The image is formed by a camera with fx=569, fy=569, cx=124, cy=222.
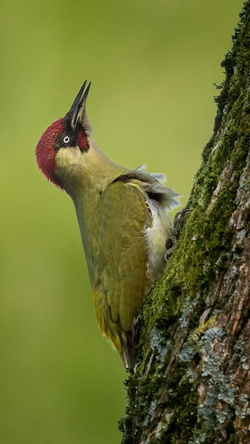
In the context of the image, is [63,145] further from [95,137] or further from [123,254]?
[123,254]

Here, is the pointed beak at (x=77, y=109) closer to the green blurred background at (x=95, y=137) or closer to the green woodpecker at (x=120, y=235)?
the green woodpecker at (x=120, y=235)

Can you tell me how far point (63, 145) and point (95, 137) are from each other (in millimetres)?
921

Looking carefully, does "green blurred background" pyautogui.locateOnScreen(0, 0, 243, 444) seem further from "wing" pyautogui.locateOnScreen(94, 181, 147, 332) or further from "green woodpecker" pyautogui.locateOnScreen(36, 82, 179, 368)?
"wing" pyautogui.locateOnScreen(94, 181, 147, 332)

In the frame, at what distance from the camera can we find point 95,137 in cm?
495

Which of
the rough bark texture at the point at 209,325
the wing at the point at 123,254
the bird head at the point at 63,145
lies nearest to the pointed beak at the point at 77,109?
the bird head at the point at 63,145

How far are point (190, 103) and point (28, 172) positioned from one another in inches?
66.0

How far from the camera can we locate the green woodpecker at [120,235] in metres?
3.02

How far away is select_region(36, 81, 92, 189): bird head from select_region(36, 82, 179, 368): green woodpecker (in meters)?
0.11

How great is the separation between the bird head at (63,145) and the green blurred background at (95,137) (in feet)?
2.23

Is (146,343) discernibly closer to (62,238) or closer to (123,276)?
(123,276)

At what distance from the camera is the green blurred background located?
4840mm

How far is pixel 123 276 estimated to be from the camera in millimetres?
3104

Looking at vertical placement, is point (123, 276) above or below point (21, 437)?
above

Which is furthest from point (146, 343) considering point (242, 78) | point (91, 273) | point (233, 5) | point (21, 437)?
point (233, 5)
